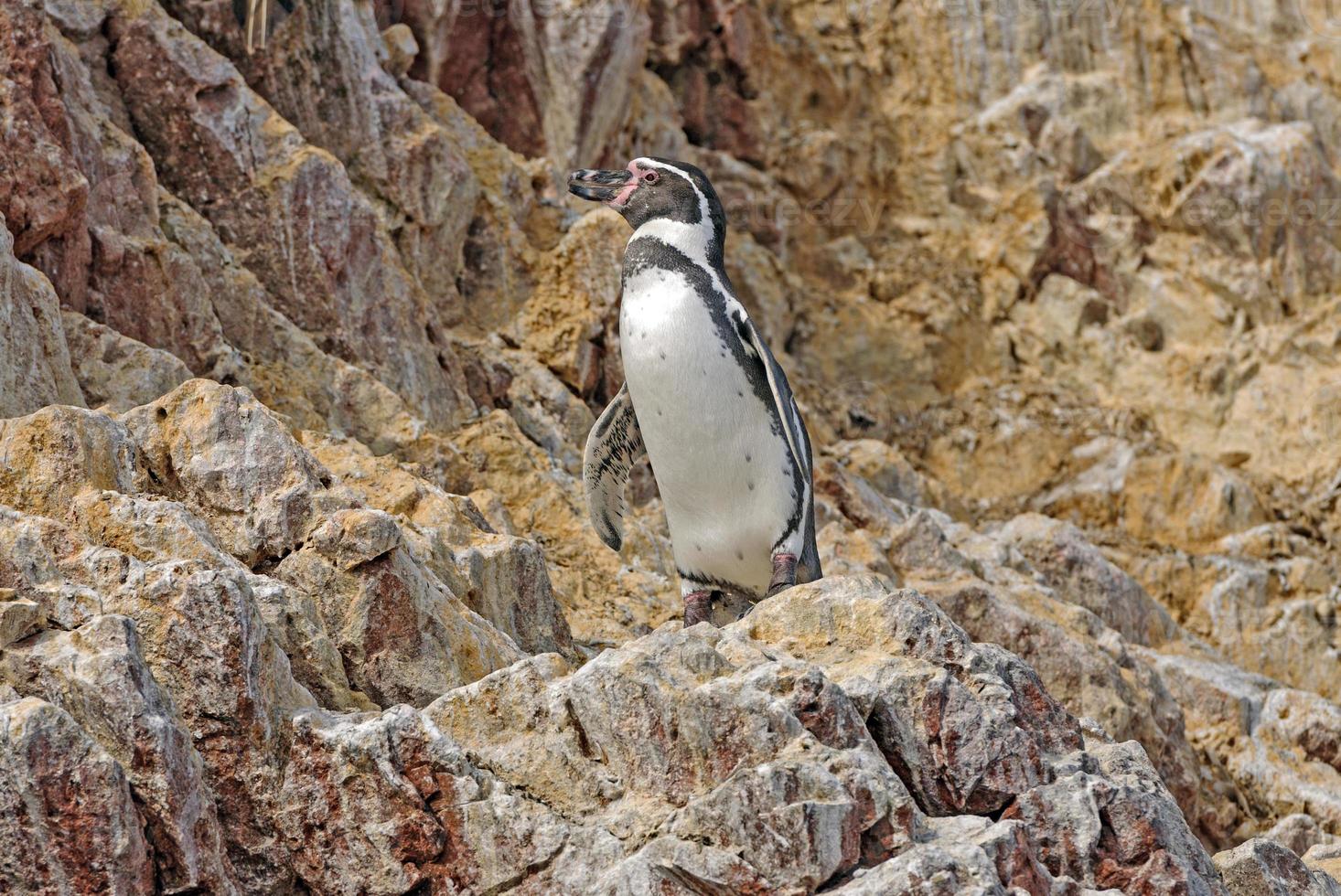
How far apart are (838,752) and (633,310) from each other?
417 cm

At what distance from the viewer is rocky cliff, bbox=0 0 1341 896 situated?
321 inches

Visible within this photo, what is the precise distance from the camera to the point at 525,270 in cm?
1794

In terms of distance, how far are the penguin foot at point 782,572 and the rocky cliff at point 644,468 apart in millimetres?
1539

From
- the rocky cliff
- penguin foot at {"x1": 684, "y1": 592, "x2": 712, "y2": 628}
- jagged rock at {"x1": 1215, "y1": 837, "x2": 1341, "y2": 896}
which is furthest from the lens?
penguin foot at {"x1": 684, "y1": 592, "x2": 712, "y2": 628}

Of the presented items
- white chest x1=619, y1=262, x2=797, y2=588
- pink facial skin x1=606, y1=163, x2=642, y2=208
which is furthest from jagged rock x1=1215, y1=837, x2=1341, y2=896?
pink facial skin x1=606, y1=163, x2=642, y2=208

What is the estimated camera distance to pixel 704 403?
37.2 ft

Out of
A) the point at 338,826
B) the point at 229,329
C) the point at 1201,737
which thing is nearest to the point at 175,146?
the point at 229,329

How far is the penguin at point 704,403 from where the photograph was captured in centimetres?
1134

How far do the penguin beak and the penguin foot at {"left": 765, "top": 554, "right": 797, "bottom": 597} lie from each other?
2594 mm

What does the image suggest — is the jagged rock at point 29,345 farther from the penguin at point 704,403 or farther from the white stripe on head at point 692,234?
the white stripe on head at point 692,234

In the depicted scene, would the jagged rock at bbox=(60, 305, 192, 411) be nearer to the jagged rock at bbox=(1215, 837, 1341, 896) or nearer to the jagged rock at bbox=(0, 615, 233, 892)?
the jagged rock at bbox=(0, 615, 233, 892)

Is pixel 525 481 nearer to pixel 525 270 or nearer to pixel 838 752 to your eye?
pixel 525 270

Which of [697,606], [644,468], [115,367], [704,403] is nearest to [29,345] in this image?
[115,367]

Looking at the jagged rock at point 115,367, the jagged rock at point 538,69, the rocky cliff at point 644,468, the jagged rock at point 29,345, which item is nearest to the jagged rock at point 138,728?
the rocky cliff at point 644,468
